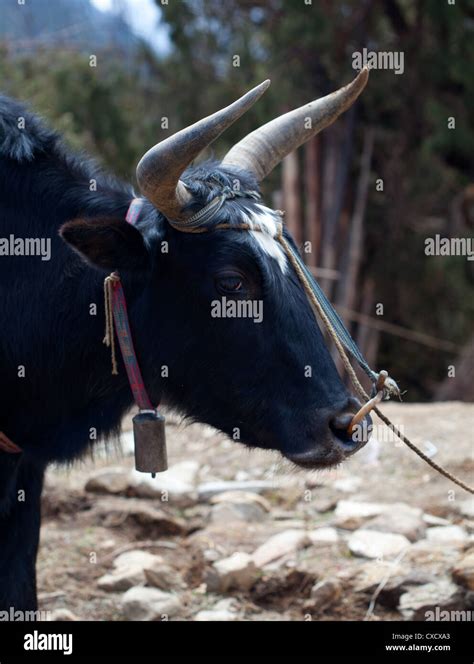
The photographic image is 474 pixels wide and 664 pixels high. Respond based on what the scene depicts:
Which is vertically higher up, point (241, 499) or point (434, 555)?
point (241, 499)

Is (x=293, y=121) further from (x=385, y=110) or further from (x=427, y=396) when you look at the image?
(x=427, y=396)

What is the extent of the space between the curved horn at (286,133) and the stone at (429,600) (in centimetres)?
212

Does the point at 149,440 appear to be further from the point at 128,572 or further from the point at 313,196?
the point at 313,196

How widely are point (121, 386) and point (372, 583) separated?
1.87 m

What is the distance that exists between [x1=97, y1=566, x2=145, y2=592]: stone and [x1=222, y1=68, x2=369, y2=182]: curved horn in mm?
2216

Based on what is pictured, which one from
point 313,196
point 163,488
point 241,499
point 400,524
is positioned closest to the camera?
point 400,524

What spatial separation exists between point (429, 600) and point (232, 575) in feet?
3.28

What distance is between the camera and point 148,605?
4.39 m

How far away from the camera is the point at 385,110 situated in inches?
463

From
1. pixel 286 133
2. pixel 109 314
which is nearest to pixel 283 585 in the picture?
pixel 109 314

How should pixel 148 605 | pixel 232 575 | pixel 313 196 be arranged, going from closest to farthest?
1. pixel 148 605
2. pixel 232 575
3. pixel 313 196

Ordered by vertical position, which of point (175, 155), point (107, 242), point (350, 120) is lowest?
point (107, 242)

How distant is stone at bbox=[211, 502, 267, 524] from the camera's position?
5582 millimetres
